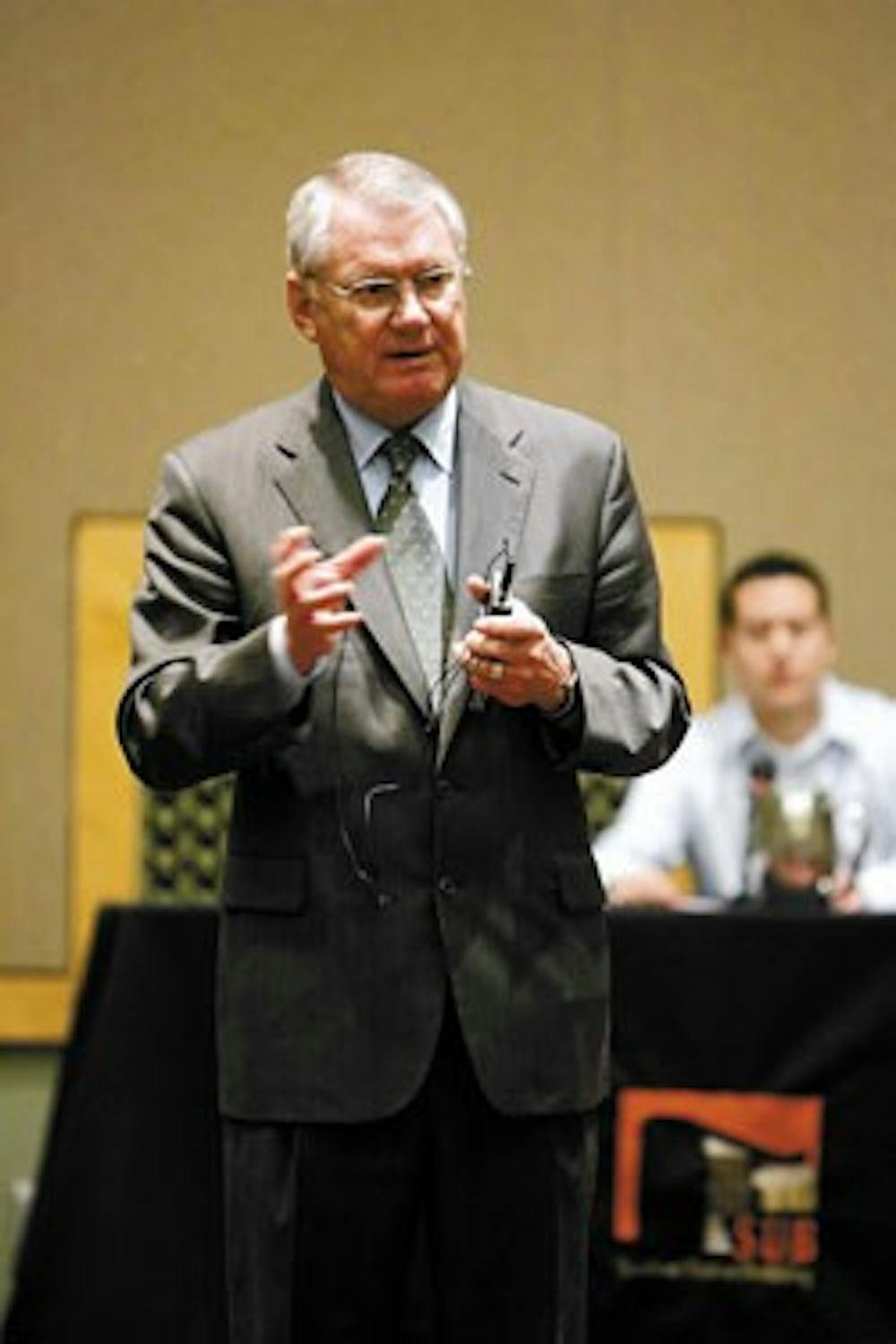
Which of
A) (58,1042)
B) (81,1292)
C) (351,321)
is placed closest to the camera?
(351,321)

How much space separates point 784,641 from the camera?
417cm

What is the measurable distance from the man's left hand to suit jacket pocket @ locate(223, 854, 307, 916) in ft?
0.79

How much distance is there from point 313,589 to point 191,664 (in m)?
0.18

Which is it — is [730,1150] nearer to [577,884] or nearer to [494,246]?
[577,884]

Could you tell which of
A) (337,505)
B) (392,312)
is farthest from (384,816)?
(392,312)

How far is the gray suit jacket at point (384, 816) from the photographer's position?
2.05m

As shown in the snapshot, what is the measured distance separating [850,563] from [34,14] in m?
2.01

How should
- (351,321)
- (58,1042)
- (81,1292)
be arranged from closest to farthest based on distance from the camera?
(351,321)
(81,1292)
(58,1042)

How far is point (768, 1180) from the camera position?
3162 mm

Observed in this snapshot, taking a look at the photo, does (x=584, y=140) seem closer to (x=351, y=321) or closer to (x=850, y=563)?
(x=850, y=563)

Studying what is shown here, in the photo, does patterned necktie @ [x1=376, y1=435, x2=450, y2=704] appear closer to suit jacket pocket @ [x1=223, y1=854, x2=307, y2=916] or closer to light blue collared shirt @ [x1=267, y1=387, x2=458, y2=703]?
light blue collared shirt @ [x1=267, y1=387, x2=458, y2=703]

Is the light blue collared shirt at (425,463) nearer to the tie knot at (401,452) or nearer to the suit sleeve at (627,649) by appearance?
the tie knot at (401,452)

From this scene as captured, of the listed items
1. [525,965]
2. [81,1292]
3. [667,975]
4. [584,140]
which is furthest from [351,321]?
[584,140]

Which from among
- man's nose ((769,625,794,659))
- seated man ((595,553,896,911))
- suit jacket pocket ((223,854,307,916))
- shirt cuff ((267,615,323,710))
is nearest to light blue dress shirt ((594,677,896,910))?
seated man ((595,553,896,911))
